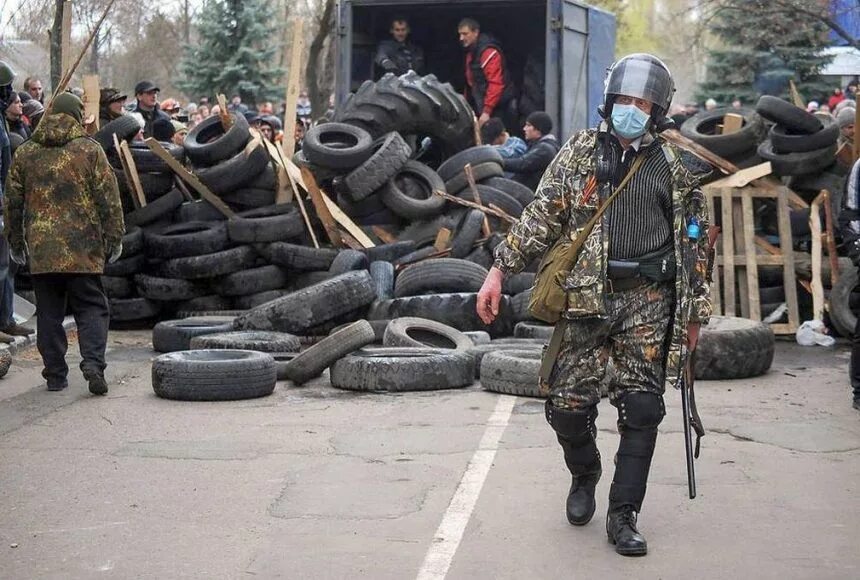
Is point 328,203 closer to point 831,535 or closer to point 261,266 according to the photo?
point 261,266

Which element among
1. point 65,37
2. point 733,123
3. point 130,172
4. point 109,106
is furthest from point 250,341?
point 733,123

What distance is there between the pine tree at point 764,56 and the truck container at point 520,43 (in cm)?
1650

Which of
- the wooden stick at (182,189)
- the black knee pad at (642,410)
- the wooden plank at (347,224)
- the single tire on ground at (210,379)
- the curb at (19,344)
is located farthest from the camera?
the wooden stick at (182,189)

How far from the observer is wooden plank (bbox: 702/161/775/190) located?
14789 mm

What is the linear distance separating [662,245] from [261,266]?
31.5ft

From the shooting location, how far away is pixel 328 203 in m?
15.6

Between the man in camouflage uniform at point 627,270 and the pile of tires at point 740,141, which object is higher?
the pile of tires at point 740,141

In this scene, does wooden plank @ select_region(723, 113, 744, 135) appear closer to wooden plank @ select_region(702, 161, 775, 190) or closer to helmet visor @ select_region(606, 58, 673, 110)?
wooden plank @ select_region(702, 161, 775, 190)

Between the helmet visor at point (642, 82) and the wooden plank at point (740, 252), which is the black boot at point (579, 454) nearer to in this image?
the helmet visor at point (642, 82)

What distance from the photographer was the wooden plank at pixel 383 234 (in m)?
15.8

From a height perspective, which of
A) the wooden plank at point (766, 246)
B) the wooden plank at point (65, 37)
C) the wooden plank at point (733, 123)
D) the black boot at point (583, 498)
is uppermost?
the wooden plank at point (65, 37)

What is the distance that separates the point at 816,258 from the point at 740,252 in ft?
2.46

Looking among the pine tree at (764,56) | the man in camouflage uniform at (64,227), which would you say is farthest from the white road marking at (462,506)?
the pine tree at (764,56)

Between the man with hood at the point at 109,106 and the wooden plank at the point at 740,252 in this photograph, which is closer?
the wooden plank at the point at 740,252
